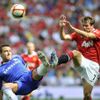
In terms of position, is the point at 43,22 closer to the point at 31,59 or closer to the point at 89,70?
the point at 31,59

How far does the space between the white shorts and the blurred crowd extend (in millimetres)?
6714

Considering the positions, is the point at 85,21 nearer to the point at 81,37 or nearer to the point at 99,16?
the point at 81,37

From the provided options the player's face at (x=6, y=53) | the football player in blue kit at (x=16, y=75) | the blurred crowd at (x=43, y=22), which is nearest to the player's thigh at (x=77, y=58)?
the football player in blue kit at (x=16, y=75)

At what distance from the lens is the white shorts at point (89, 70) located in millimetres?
10016

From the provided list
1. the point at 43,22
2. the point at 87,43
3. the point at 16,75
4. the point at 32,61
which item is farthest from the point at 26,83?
the point at 43,22

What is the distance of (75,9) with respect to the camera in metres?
18.5

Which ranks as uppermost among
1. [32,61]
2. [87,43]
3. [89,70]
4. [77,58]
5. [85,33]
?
[85,33]

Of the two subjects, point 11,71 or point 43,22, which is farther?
Answer: point 43,22

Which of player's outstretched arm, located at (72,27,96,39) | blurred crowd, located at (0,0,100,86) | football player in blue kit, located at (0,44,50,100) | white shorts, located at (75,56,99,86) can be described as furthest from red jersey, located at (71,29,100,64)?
blurred crowd, located at (0,0,100,86)

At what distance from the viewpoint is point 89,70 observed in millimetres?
10078

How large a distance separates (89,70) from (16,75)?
63.3 inches

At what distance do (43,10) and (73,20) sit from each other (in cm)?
163

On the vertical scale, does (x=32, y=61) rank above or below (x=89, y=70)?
below

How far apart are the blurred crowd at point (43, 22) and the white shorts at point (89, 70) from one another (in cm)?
671
